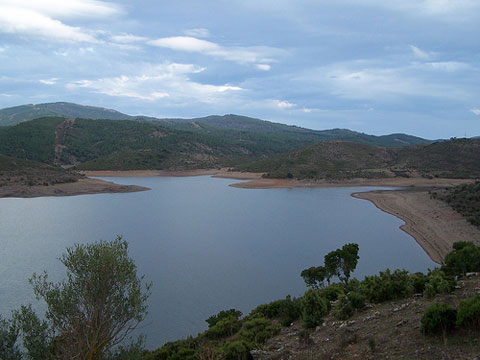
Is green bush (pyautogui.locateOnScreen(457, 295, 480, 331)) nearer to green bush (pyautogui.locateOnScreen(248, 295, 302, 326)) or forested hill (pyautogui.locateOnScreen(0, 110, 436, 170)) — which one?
green bush (pyautogui.locateOnScreen(248, 295, 302, 326))

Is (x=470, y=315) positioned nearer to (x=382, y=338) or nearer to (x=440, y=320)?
(x=440, y=320)

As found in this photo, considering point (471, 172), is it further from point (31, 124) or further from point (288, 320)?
point (31, 124)

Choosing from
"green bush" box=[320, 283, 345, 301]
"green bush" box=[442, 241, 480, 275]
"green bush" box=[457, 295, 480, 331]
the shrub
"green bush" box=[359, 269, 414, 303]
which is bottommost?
the shrub

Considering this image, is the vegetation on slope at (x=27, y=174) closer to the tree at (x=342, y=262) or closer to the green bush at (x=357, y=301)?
the tree at (x=342, y=262)

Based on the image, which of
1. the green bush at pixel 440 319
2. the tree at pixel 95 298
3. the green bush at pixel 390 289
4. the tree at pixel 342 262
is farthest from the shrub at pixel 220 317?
the green bush at pixel 440 319

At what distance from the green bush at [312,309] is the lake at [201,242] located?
561 cm

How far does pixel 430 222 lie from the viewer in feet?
113

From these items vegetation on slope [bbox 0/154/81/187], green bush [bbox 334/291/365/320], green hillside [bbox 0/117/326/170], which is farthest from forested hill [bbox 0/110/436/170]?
green bush [bbox 334/291/365/320]

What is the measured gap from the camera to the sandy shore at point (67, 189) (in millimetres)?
51356

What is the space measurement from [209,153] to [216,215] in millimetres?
82666

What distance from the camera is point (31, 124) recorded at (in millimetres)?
116688

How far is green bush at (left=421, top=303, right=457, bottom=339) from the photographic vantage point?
7738mm

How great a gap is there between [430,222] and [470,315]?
29.8 m

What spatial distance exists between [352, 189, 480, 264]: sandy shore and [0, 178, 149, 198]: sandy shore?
38.4 metres
